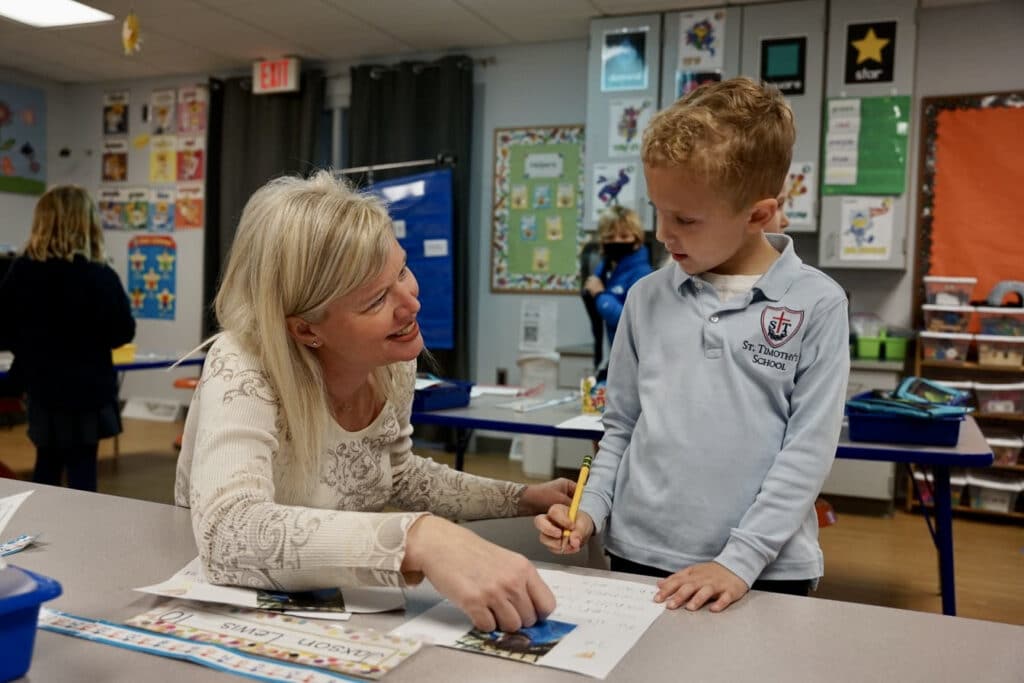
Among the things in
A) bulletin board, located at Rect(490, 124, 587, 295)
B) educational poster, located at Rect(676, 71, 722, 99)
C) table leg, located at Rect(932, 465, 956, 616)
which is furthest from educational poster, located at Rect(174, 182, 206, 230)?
table leg, located at Rect(932, 465, 956, 616)

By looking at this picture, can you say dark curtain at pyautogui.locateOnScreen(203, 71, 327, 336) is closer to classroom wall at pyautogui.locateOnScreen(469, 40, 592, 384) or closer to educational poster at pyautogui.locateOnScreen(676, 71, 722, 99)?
classroom wall at pyautogui.locateOnScreen(469, 40, 592, 384)

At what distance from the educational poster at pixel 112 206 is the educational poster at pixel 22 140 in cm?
49

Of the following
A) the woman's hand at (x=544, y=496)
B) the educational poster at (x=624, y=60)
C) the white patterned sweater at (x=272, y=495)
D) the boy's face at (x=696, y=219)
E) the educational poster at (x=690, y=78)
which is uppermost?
the educational poster at (x=624, y=60)

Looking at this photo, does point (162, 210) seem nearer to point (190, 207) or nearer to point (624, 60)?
point (190, 207)

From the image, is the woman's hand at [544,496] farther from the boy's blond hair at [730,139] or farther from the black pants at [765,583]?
the boy's blond hair at [730,139]

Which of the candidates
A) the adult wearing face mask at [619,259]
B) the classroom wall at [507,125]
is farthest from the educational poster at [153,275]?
the adult wearing face mask at [619,259]

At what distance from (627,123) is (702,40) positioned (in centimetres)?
58

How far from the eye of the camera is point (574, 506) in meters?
0.98

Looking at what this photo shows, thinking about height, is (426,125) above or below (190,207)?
above

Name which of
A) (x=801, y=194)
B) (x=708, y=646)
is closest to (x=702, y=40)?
(x=801, y=194)

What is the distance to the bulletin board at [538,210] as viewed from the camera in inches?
210

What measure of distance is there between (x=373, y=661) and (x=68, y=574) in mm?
443

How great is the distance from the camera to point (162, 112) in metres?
6.64

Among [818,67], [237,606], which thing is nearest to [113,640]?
[237,606]
